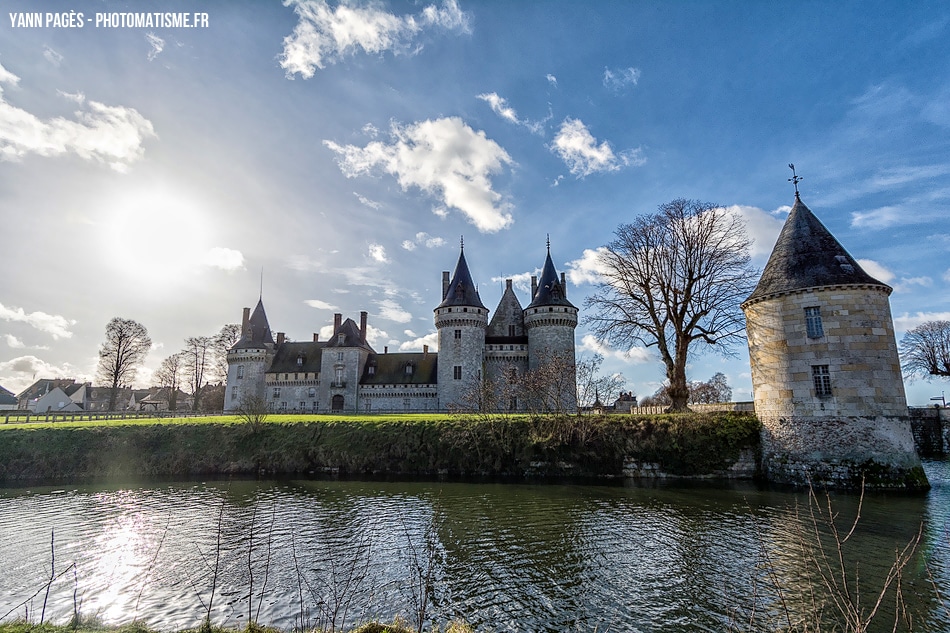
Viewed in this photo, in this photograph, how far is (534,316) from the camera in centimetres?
3859

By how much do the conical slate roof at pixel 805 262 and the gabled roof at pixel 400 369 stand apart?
27812 millimetres

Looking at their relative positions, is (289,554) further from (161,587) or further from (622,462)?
(622,462)

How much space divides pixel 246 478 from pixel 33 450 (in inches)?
473

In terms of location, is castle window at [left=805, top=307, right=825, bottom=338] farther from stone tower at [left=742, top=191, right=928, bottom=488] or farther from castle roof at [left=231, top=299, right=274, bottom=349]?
castle roof at [left=231, top=299, right=274, bottom=349]

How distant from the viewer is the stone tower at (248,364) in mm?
44219

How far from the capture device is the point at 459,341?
3878 cm

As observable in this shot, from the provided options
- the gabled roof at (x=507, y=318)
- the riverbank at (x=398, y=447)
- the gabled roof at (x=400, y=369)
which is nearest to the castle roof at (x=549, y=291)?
the gabled roof at (x=507, y=318)

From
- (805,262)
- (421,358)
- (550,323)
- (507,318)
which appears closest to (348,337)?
(421,358)

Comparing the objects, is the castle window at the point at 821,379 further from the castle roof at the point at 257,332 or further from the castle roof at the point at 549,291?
the castle roof at the point at 257,332

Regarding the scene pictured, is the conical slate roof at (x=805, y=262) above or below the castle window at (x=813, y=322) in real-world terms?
above

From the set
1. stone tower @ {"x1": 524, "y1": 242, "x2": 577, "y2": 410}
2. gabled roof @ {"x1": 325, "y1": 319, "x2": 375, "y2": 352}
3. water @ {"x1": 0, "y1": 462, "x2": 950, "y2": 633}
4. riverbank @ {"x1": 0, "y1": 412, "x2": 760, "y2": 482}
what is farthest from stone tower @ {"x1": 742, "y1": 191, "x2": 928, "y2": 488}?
gabled roof @ {"x1": 325, "y1": 319, "x2": 375, "y2": 352}

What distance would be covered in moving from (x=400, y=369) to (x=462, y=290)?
9562 millimetres

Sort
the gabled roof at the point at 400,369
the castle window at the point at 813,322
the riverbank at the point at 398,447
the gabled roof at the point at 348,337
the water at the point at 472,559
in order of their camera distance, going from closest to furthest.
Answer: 1. the water at the point at 472,559
2. the castle window at the point at 813,322
3. the riverbank at the point at 398,447
4. the gabled roof at the point at 400,369
5. the gabled roof at the point at 348,337

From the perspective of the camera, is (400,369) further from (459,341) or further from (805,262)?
(805,262)
